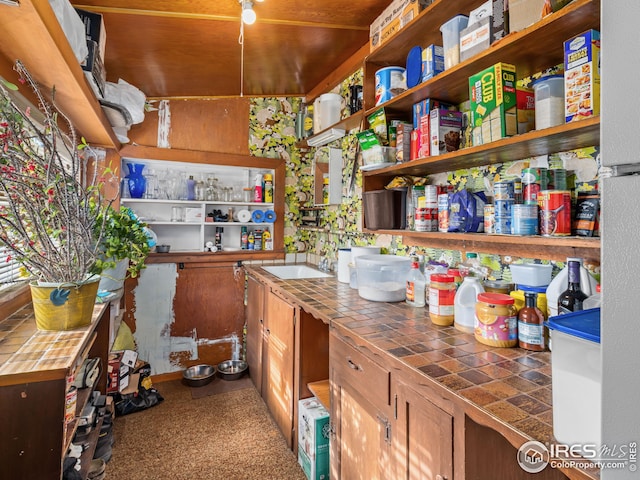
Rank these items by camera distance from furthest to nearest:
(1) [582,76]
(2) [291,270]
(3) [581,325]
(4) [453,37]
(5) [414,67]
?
(2) [291,270] → (5) [414,67] → (4) [453,37] → (1) [582,76] → (3) [581,325]

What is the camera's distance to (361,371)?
130cm

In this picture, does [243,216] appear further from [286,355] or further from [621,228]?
[621,228]

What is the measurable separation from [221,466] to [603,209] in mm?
2176

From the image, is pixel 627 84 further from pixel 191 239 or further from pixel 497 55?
pixel 191 239

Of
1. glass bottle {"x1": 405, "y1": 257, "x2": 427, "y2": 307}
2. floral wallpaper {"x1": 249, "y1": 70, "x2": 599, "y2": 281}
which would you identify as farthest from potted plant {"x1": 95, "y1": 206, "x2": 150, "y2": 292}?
glass bottle {"x1": 405, "y1": 257, "x2": 427, "y2": 307}

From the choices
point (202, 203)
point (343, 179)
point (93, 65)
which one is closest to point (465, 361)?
point (343, 179)

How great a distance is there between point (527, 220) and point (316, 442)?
1.42 m

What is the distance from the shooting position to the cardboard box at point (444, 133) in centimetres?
151

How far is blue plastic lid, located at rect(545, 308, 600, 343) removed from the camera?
1.99ft

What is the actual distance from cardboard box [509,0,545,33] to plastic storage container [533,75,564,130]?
21cm

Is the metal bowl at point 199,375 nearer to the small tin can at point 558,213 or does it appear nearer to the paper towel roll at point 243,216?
the paper towel roll at point 243,216

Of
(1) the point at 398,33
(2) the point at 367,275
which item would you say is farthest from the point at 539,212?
(1) the point at 398,33

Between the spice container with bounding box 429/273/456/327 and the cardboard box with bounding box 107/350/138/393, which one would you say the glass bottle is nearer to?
the spice container with bounding box 429/273/456/327

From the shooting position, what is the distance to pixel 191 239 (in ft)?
10.1
